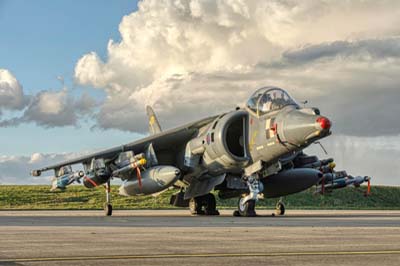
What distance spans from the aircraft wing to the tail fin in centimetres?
575

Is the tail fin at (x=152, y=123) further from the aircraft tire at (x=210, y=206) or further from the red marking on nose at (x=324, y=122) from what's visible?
the red marking on nose at (x=324, y=122)

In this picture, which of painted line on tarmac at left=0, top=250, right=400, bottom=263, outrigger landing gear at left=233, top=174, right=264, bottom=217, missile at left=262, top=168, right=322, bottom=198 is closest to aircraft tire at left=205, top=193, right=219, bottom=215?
missile at left=262, top=168, right=322, bottom=198

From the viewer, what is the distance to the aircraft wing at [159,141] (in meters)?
26.0

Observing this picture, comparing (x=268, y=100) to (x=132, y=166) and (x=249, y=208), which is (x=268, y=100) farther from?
(x=132, y=166)

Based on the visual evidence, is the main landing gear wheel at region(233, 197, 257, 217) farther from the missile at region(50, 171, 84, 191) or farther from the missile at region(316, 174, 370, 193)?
the missile at region(316, 174, 370, 193)

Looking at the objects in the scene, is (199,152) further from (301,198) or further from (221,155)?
(301,198)

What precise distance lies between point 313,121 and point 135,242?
1102 centimetres

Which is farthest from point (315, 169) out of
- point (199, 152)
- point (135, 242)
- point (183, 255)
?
point (183, 255)

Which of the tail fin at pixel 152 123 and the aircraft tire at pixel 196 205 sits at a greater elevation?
the tail fin at pixel 152 123

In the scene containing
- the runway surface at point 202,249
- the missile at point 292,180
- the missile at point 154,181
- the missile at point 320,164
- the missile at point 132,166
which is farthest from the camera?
the missile at point 320,164

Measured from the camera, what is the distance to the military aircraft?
72.3 ft

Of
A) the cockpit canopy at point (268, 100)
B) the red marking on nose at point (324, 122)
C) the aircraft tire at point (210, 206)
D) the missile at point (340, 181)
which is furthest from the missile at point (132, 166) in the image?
the missile at point (340, 181)

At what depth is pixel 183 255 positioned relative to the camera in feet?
28.1

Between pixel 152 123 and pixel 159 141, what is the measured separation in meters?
6.53
